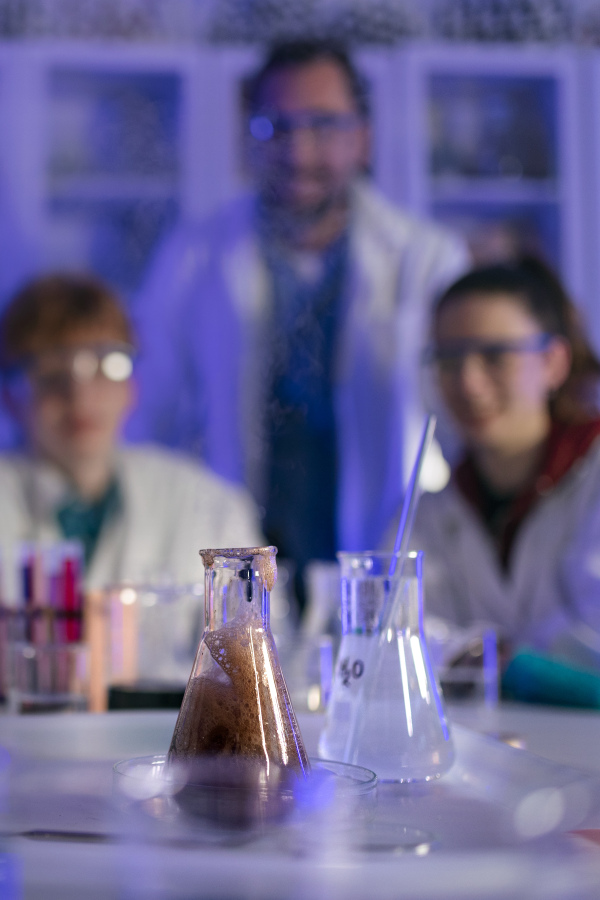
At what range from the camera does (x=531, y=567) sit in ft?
5.13

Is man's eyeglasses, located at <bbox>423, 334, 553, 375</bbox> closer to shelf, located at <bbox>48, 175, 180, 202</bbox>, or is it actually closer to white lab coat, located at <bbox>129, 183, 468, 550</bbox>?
white lab coat, located at <bbox>129, 183, 468, 550</bbox>

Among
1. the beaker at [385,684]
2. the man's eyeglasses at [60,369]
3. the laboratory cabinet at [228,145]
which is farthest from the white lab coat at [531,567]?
the beaker at [385,684]

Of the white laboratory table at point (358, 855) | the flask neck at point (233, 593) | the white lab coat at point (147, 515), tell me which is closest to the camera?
the white laboratory table at point (358, 855)

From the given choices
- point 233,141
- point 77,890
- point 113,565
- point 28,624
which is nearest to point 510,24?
point 233,141

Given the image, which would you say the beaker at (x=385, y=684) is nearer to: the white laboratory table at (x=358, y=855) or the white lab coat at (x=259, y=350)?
the white laboratory table at (x=358, y=855)

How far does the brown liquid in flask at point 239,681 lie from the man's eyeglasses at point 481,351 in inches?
57.1

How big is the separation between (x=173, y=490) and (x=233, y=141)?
2.26 feet

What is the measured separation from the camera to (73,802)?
31cm

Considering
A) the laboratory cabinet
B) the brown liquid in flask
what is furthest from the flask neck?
the laboratory cabinet

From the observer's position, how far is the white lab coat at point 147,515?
1664 mm

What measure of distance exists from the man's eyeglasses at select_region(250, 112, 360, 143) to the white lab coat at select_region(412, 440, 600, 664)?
789mm

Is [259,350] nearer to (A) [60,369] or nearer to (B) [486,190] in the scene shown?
(A) [60,369]

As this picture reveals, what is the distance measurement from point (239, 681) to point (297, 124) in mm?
1696

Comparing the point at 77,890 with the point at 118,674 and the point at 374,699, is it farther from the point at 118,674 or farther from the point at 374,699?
the point at 118,674
